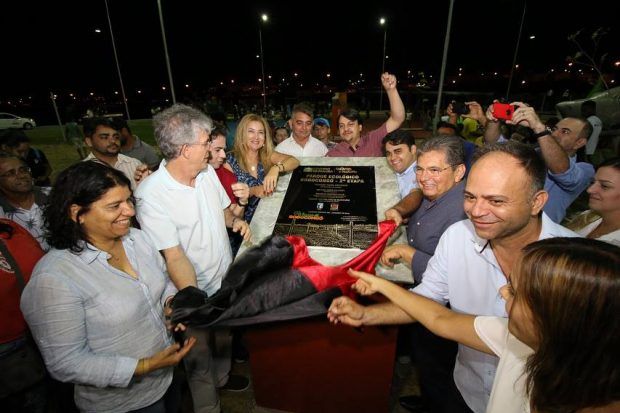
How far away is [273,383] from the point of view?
269 cm

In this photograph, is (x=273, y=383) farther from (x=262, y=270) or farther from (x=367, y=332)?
(x=262, y=270)

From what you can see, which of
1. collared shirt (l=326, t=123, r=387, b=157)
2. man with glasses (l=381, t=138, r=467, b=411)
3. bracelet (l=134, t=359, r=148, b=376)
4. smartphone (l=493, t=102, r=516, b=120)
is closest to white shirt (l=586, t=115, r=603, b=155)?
smartphone (l=493, t=102, r=516, b=120)

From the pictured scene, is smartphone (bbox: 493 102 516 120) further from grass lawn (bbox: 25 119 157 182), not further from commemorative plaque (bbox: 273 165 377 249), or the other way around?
grass lawn (bbox: 25 119 157 182)

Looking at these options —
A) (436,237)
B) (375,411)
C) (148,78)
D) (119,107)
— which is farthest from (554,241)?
(148,78)

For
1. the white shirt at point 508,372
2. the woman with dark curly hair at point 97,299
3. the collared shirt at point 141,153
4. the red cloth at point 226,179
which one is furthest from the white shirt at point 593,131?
the collared shirt at point 141,153

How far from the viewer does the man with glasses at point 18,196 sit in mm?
2969

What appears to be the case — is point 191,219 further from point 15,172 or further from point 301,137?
point 301,137

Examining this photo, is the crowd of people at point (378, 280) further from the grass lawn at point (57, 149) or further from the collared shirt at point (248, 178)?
the grass lawn at point (57, 149)

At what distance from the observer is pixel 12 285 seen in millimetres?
2148

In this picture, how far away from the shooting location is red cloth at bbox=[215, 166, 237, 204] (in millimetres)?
3379

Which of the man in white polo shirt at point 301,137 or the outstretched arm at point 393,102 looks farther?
the man in white polo shirt at point 301,137

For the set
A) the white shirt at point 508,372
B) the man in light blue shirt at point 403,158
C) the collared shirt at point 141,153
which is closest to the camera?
the white shirt at point 508,372

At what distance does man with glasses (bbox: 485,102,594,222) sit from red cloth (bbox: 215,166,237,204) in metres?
2.99

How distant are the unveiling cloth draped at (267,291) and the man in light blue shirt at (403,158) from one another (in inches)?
73.4
